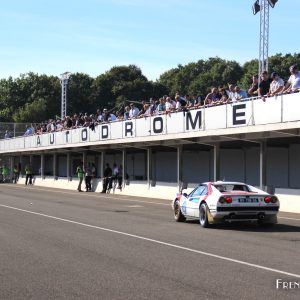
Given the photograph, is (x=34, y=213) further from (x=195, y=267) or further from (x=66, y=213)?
(x=195, y=267)

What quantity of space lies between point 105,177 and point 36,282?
2843 cm

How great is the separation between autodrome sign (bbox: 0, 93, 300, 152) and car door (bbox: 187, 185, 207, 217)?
5316 mm

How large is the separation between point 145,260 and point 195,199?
6.58 meters

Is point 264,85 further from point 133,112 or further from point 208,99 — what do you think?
point 133,112

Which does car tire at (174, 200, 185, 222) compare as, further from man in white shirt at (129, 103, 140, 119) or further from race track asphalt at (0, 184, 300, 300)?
man in white shirt at (129, 103, 140, 119)

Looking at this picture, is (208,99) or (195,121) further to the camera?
(195,121)

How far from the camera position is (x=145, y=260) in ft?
32.4

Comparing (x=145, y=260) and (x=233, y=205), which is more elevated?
(x=233, y=205)

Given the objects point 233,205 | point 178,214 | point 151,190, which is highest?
point 233,205

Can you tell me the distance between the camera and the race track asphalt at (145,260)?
24.5ft

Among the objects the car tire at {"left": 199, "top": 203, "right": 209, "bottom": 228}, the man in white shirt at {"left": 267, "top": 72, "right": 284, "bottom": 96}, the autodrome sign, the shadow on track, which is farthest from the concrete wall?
the man in white shirt at {"left": 267, "top": 72, "right": 284, "bottom": 96}

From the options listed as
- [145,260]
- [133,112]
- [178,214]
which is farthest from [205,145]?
[145,260]

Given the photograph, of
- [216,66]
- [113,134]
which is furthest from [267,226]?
[216,66]

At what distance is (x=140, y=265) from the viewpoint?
9.37 metres
